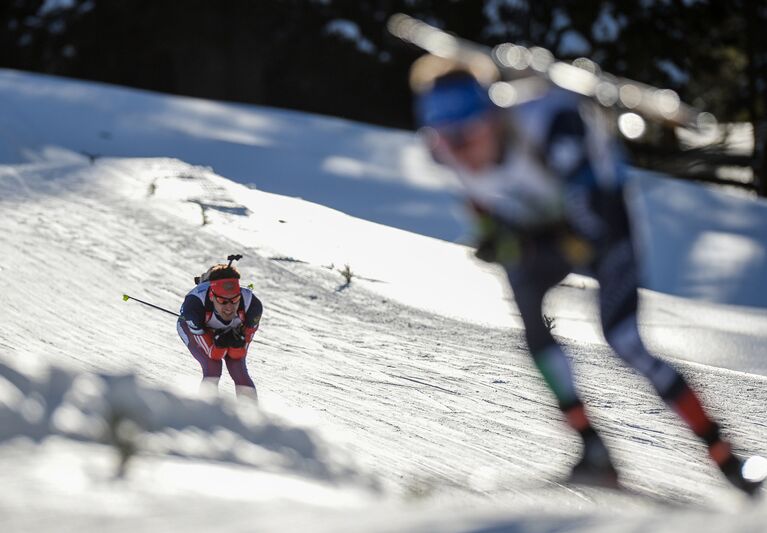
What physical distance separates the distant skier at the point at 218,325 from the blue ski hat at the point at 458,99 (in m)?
2.51

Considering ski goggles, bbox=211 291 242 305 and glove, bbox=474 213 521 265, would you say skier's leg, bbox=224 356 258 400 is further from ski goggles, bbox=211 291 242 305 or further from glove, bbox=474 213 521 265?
glove, bbox=474 213 521 265

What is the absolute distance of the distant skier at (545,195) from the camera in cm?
370

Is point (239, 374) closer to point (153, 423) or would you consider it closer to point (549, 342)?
point (549, 342)

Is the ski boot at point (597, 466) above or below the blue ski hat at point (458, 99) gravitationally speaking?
below

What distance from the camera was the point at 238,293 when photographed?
612cm

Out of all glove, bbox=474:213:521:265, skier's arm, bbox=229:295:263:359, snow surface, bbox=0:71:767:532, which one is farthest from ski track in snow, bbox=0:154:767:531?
glove, bbox=474:213:521:265

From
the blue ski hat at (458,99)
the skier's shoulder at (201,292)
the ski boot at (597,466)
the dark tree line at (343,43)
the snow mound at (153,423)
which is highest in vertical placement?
the dark tree line at (343,43)

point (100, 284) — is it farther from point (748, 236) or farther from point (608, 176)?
point (748, 236)

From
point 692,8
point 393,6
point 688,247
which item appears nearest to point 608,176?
point 688,247

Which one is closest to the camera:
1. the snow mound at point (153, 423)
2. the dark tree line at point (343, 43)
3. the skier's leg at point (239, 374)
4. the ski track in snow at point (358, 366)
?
the snow mound at point (153, 423)

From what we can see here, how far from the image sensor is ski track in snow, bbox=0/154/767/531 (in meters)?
4.39

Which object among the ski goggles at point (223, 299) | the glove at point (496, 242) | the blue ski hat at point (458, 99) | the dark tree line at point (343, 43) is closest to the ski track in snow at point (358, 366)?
the ski goggles at point (223, 299)

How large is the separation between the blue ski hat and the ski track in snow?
118cm

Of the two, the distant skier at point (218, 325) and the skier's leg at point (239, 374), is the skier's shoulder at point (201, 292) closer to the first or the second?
the distant skier at point (218, 325)
